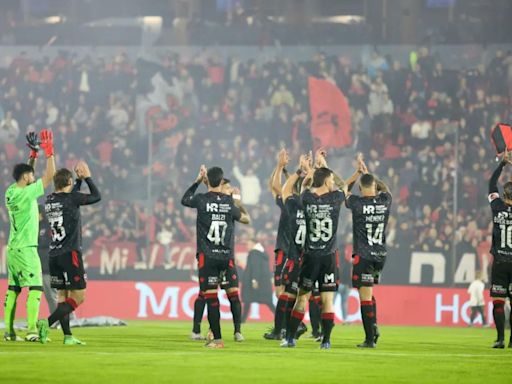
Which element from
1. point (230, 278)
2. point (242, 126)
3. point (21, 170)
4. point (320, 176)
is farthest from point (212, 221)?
point (242, 126)

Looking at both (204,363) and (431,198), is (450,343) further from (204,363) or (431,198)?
(431,198)

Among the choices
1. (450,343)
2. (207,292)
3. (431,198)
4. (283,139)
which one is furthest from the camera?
(283,139)

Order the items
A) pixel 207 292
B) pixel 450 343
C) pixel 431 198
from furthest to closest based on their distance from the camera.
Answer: pixel 431 198, pixel 450 343, pixel 207 292

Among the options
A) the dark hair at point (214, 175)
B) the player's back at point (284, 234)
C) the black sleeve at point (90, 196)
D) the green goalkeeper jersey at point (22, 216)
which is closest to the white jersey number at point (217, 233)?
the dark hair at point (214, 175)

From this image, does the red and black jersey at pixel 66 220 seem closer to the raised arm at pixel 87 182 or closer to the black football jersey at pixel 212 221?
the raised arm at pixel 87 182

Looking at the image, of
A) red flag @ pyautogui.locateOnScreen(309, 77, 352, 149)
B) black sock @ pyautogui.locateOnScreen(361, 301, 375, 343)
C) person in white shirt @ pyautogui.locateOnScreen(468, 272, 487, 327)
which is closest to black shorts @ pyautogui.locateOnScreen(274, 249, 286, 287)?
black sock @ pyautogui.locateOnScreen(361, 301, 375, 343)

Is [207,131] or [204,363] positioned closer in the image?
[204,363]

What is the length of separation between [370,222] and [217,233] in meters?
2.29

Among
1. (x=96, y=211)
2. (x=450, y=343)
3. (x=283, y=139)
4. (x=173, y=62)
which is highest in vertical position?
(x=173, y=62)

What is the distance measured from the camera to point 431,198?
3042 centimetres

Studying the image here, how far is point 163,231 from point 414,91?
29.1ft

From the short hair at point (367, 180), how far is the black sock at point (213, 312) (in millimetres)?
2784

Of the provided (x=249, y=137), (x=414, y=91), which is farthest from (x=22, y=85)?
(x=414, y=91)

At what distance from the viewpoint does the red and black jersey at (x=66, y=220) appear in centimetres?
1477
